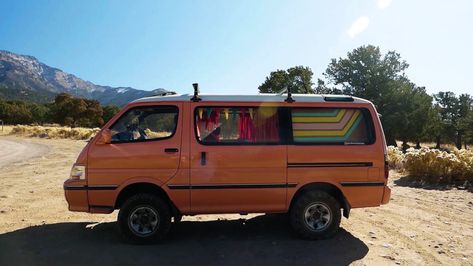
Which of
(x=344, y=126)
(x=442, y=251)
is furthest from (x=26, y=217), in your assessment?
(x=442, y=251)

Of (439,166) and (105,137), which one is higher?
(105,137)

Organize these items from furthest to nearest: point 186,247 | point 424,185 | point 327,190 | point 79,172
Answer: point 424,185 → point 327,190 → point 79,172 → point 186,247

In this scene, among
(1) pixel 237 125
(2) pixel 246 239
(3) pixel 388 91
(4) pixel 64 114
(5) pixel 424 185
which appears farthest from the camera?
(4) pixel 64 114

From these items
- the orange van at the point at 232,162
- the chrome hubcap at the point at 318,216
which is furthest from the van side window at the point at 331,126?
the chrome hubcap at the point at 318,216

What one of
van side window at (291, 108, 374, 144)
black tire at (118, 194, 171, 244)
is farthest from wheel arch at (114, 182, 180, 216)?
van side window at (291, 108, 374, 144)

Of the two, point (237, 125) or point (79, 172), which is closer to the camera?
point (79, 172)

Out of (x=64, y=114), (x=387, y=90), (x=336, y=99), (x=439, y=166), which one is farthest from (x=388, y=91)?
(x=64, y=114)

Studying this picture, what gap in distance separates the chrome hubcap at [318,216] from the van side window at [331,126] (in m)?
1.05

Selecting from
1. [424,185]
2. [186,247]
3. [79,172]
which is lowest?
[186,247]

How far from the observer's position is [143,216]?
6.70 metres

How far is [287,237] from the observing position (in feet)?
23.0

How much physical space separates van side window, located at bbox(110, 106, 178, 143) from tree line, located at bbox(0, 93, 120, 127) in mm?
67151

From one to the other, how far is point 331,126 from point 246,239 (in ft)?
7.55

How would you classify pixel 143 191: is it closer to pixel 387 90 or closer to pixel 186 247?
pixel 186 247
